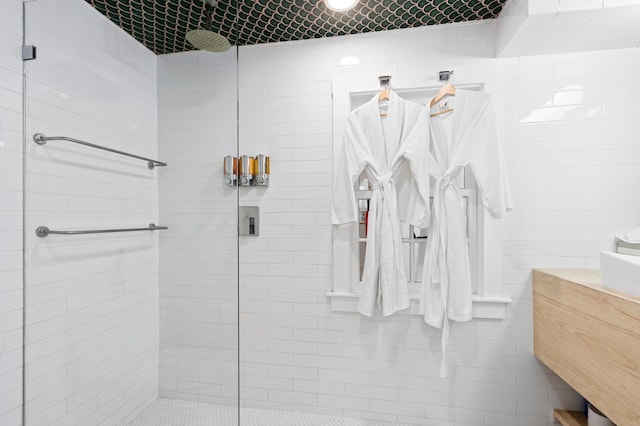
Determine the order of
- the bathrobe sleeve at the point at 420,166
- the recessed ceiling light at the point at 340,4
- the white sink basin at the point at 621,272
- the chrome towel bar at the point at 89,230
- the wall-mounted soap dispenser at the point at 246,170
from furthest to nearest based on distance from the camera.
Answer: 1. the wall-mounted soap dispenser at the point at 246,170
2. the bathrobe sleeve at the point at 420,166
3. the recessed ceiling light at the point at 340,4
4. the chrome towel bar at the point at 89,230
5. the white sink basin at the point at 621,272

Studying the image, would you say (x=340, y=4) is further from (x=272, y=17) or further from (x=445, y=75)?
(x=445, y=75)

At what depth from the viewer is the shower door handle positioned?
2219mm

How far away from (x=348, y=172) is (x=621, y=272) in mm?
1308

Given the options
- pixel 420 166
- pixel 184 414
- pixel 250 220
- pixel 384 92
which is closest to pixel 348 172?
pixel 420 166

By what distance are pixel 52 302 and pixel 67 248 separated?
23 centimetres

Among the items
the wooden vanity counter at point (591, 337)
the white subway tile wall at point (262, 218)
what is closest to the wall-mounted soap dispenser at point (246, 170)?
the white subway tile wall at point (262, 218)

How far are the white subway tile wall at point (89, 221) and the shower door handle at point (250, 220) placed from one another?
810 mm

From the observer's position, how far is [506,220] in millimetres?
1947

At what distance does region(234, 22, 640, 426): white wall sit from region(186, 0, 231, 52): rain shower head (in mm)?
755

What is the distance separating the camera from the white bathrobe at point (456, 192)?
5.99ft

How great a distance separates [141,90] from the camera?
1.44m

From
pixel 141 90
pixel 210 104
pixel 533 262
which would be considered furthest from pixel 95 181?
pixel 533 262

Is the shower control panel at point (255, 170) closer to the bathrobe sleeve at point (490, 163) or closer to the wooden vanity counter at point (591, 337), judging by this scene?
the bathrobe sleeve at point (490, 163)

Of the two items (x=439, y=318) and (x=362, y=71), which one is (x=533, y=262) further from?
(x=362, y=71)
